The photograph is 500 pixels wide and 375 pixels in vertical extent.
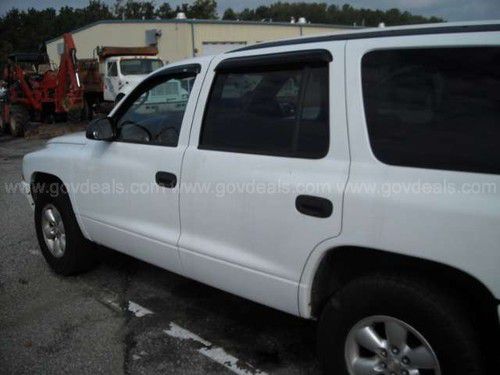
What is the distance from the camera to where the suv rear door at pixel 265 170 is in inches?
104

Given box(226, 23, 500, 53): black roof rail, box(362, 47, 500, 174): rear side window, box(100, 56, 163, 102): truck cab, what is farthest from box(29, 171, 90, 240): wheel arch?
box(100, 56, 163, 102): truck cab

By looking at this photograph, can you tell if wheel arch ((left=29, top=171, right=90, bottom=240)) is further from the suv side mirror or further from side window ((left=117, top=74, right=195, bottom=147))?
side window ((left=117, top=74, right=195, bottom=147))

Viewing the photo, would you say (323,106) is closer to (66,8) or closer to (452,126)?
(452,126)

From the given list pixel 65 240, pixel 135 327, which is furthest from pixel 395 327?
pixel 65 240

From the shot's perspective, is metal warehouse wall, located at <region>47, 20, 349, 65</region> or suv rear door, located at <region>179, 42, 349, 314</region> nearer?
suv rear door, located at <region>179, 42, 349, 314</region>

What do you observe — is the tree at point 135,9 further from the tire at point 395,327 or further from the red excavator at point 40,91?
the tire at point 395,327

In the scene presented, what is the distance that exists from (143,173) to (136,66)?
17.7m

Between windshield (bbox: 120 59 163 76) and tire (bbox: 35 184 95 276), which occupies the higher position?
windshield (bbox: 120 59 163 76)

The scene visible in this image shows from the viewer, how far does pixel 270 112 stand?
3.02 metres

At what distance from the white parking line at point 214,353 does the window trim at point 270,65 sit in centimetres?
126

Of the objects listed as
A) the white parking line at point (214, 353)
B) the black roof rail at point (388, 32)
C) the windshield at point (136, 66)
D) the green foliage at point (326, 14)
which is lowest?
the white parking line at point (214, 353)

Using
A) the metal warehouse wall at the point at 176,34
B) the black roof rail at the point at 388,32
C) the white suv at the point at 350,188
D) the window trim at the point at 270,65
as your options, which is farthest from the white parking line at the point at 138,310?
the metal warehouse wall at the point at 176,34

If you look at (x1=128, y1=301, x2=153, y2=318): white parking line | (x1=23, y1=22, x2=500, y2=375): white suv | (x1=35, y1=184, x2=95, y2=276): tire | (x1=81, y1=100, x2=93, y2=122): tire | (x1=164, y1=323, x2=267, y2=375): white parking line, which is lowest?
(x1=81, y1=100, x2=93, y2=122): tire

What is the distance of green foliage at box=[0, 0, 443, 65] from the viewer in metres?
64.5
